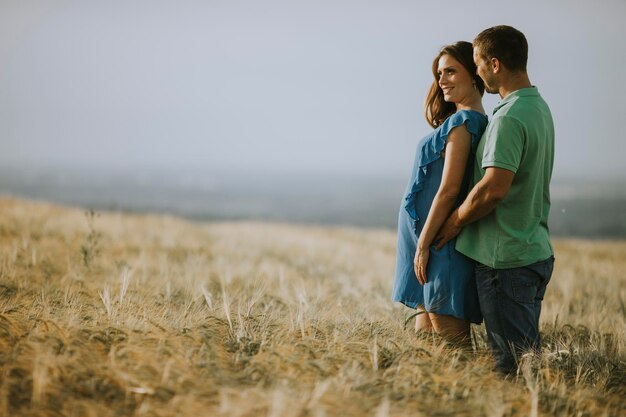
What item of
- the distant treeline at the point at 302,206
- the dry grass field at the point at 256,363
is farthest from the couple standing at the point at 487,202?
the distant treeline at the point at 302,206

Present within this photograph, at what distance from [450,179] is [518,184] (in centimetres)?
41

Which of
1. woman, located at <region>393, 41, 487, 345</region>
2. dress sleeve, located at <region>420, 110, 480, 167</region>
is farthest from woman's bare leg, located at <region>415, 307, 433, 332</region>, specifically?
dress sleeve, located at <region>420, 110, 480, 167</region>

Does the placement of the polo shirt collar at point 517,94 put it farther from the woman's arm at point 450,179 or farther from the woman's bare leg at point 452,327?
the woman's bare leg at point 452,327

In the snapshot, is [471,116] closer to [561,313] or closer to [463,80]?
[463,80]

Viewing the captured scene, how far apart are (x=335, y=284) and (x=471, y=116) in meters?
4.25

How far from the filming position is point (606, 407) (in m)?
3.16

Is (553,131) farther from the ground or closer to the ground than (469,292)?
farther from the ground

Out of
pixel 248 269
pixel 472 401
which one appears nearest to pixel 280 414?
pixel 472 401

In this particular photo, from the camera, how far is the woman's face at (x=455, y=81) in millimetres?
3726

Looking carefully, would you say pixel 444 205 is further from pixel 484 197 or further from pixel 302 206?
pixel 302 206

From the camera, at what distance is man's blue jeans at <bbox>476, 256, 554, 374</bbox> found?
3.43 m

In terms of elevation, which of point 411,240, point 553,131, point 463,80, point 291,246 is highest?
point 463,80

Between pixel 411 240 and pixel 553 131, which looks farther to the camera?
pixel 411 240

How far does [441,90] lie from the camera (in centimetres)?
406
